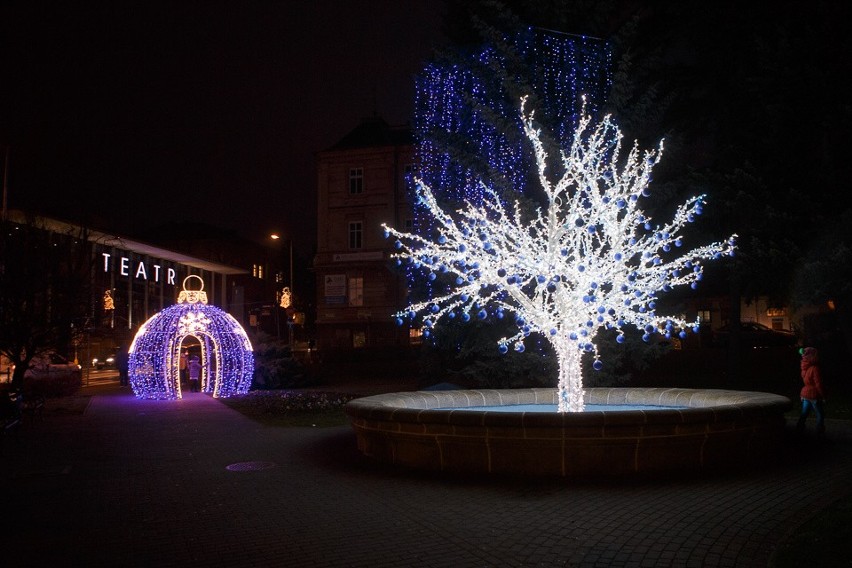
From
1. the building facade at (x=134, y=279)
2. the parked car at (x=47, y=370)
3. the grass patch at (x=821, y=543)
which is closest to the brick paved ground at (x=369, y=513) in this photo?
the grass patch at (x=821, y=543)

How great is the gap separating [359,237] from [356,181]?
4007 millimetres

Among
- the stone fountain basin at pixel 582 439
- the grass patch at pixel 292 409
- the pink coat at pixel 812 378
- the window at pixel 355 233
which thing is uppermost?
the window at pixel 355 233

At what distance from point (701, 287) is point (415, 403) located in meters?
23.6

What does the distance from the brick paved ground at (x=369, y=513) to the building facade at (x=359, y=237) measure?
125ft

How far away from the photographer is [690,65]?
27094mm

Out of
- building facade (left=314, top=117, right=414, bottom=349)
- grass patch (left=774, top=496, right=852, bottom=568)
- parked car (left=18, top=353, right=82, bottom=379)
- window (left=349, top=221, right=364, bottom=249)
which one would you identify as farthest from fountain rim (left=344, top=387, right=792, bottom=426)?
window (left=349, top=221, right=364, bottom=249)

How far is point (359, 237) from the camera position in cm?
5197

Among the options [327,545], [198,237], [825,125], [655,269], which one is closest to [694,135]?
[825,125]

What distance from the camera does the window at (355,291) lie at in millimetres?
51125

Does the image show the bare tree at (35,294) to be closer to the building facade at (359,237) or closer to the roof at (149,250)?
the roof at (149,250)

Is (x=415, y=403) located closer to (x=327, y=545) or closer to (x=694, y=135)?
(x=327, y=545)

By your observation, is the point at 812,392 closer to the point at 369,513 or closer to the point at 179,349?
the point at 369,513

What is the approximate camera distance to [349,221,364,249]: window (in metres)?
51.9

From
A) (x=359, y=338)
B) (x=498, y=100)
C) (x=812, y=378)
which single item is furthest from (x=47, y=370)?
(x=359, y=338)
